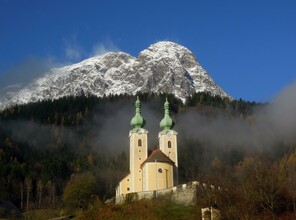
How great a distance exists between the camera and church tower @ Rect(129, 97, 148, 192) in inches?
3536

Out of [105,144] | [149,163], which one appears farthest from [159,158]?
[105,144]

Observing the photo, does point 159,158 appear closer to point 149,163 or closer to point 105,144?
point 149,163

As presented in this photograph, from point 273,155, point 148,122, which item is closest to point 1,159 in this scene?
point 148,122

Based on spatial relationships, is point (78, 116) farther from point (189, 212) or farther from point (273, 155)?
point (189, 212)

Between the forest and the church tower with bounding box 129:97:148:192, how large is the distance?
11199 millimetres

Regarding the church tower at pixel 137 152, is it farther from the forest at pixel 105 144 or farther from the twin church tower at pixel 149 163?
the forest at pixel 105 144

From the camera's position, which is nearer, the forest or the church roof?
the church roof

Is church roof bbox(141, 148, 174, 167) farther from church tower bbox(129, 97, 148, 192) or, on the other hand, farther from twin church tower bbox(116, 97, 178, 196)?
church tower bbox(129, 97, 148, 192)

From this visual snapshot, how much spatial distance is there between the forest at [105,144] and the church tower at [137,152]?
11199 millimetres

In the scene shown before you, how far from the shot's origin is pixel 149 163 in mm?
83750

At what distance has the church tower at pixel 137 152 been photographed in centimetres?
8981

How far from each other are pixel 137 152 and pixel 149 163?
25.3 ft

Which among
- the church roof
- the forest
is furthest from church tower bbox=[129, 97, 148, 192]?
the forest

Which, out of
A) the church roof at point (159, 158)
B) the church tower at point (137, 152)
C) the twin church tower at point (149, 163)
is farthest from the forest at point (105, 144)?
the church roof at point (159, 158)
